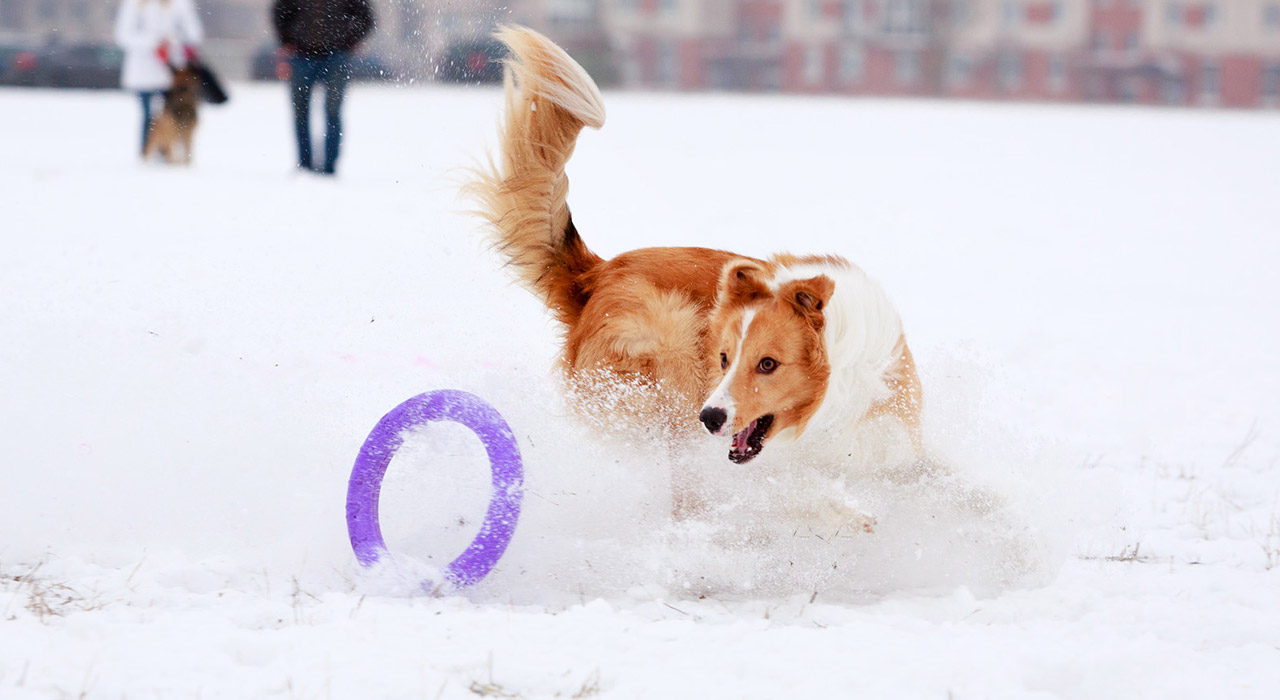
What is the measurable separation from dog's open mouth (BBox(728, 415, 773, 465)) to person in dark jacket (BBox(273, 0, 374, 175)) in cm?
670

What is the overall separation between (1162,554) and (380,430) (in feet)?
9.30

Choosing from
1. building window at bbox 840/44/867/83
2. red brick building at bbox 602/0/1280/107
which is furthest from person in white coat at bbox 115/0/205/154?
building window at bbox 840/44/867/83

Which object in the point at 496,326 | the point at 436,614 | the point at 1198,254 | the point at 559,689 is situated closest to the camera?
the point at 559,689

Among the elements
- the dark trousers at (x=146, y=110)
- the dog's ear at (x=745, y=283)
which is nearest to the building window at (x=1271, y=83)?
the dark trousers at (x=146, y=110)

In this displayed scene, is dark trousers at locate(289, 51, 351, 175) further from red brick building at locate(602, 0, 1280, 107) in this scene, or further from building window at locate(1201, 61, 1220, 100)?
building window at locate(1201, 61, 1220, 100)

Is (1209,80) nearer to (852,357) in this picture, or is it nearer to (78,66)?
(78,66)

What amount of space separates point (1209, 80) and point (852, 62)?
1492 centimetres

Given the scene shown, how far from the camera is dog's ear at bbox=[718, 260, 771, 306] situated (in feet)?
12.6

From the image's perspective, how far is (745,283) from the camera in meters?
3.86

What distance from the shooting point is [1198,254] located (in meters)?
10.4

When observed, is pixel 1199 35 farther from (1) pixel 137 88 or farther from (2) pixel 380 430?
(2) pixel 380 430

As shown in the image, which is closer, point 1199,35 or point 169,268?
point 169,268

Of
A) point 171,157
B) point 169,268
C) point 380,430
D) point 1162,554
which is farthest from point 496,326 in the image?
point 171,157

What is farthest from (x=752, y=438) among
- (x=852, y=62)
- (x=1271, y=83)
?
(x=1271, y=83)
